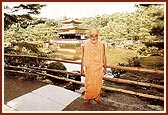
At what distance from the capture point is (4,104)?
4059 mm

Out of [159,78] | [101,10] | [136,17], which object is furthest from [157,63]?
[101,10]

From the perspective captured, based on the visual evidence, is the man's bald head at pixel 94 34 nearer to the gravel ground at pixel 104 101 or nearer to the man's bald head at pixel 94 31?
the man's bald head at pixel 94 31

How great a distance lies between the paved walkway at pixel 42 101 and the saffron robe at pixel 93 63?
0.66m

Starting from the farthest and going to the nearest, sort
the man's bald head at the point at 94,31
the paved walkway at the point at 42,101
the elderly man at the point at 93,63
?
the paved walkway at the point at 42,101 < the elderly man at the point at 93,63 < the man's bald head at the point at 94,31

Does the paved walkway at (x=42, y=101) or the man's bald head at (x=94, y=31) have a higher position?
the man's bald head at (x=94, y=31)

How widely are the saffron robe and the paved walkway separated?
26.1 inches

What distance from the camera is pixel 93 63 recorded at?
3.87 m

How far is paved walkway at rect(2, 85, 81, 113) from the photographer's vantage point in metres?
3.94

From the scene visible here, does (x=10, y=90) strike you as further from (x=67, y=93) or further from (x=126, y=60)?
(x=126, y=60)

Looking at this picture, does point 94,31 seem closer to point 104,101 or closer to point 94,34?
point 94,34

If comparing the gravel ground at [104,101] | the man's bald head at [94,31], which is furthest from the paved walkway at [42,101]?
the man's bald head at [94,31]

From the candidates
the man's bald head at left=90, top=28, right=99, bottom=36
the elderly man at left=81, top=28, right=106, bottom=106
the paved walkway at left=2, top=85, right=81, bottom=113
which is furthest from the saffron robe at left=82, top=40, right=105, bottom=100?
the paved walkway at left=2, top=85, right=81, bottom=113

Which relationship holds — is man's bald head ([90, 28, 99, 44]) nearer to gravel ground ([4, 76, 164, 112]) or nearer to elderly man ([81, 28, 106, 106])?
elderly man ([81, 28, 106, 106])

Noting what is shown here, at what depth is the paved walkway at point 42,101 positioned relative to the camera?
3938mm
